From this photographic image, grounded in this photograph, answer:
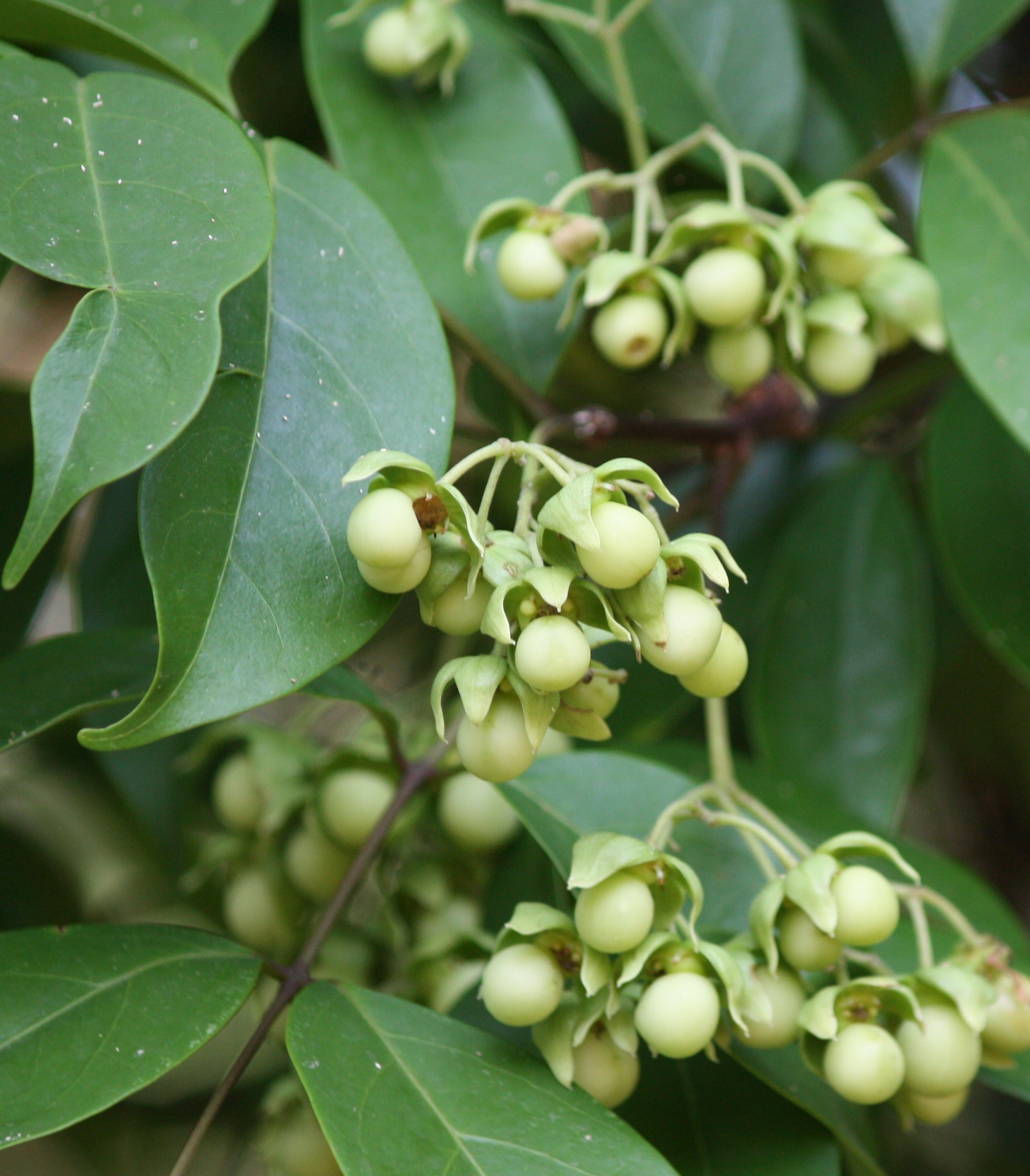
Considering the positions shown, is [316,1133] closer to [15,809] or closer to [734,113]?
[15,809]

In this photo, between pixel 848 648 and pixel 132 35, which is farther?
pixel 848 648

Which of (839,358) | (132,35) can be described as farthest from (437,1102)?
(132,35)

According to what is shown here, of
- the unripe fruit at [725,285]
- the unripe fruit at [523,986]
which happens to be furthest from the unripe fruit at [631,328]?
the unripe fruit at [523,986]

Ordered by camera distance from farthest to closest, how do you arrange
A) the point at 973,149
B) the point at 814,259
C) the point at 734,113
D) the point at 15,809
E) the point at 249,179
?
1. the point at 15,809
2. the point at 734,113
3. the point at 973,149
4. the point at 814,259
5. the point at 249,179

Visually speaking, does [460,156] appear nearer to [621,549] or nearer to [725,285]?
[725,285]

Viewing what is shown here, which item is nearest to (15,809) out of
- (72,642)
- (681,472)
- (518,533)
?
(72,642)

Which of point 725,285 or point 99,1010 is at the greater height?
point 725,285

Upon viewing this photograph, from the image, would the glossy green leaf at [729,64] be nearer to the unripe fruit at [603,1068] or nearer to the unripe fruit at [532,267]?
the unripe fruit at [532,267]
